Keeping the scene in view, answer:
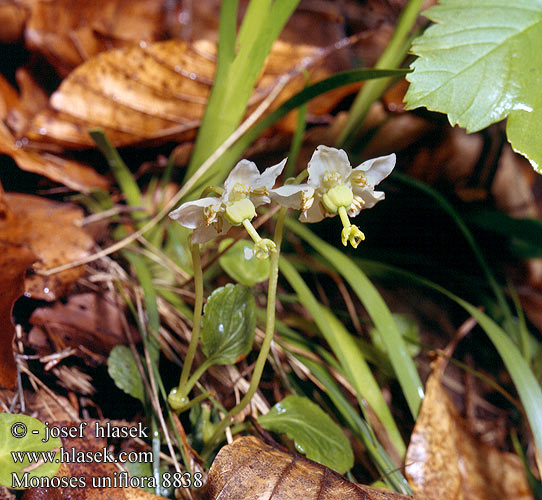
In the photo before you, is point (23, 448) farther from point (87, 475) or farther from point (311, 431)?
point (311, 431)

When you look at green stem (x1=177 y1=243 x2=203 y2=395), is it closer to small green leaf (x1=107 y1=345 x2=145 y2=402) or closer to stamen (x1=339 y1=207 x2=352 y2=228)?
small green leaf (x1=107 y1=345 x2=145 y2=402)

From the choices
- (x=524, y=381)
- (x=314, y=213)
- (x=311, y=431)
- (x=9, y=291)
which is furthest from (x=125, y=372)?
(x=524, y=381)

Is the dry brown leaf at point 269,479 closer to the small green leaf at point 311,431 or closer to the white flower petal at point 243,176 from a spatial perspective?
the small green leaf at point 311,431

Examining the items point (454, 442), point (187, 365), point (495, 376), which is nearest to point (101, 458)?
point (187, 365)

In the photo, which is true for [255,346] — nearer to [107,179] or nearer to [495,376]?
[107,179]

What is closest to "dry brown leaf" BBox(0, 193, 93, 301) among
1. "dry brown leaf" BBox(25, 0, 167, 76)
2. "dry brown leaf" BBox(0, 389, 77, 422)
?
"dry brown leaf" BBox(0, 389, 77, 422)

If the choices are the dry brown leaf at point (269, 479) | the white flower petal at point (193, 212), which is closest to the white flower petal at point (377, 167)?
the white flower petal at point (193, 212)
